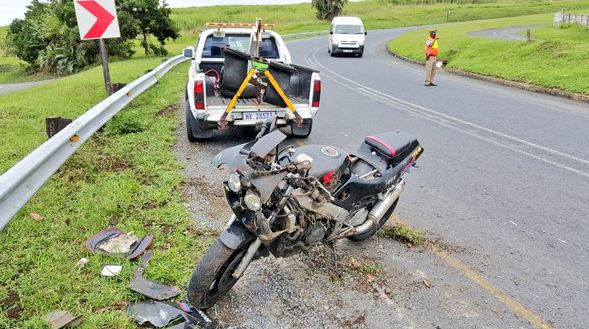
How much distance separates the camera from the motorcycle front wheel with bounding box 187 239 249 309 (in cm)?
318

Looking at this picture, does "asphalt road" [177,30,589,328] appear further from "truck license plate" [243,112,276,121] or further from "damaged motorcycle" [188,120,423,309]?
"truck license plate" [243,112,276,121]

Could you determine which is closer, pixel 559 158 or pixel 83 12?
pixel 559 158

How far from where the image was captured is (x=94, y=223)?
4418mm

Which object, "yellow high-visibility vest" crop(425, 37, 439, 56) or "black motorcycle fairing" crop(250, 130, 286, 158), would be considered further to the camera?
"yellow high-visibility vest" crop(425, 37, 439, 56)

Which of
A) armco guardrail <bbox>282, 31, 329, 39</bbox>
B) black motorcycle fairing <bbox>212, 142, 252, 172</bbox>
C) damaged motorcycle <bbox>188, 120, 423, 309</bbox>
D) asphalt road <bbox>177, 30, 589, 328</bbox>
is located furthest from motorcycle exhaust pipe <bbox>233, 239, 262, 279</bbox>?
armco guardrail <bbox>282, 31, 329, 39</bbox>

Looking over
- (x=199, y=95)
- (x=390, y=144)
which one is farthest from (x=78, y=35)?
(x=390, y=144)

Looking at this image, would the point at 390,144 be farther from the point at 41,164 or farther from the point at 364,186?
the point at 41,164

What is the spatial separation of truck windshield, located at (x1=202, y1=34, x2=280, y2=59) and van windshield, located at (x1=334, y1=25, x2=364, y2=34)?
1879 cm

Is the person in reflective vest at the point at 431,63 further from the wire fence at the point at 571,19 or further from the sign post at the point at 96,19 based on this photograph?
the wire fence at the point at 571,19

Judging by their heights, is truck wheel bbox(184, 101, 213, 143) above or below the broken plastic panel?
above

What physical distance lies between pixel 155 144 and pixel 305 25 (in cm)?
4867

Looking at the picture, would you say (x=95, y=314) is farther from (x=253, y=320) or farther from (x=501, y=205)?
(x=501, y=205)

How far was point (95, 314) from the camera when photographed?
10.4 ft

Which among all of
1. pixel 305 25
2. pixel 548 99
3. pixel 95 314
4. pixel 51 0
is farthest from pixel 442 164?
pixel 305 25
